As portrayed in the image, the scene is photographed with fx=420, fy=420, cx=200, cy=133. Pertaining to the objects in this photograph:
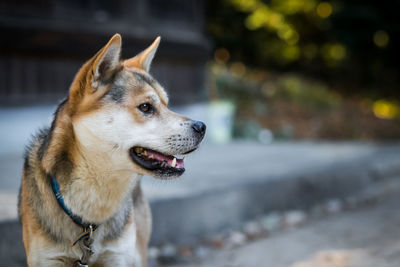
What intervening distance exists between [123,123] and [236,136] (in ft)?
29.9

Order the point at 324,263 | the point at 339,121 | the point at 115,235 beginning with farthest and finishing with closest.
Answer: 1. the point at 339,121
2. the point at 324,263
3. the point at 115,235

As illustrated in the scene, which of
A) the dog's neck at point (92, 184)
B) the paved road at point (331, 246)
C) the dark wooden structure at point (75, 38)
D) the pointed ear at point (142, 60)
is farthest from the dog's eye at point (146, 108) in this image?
the dark wooden structure at point (75, 38)

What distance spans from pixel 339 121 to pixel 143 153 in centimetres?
1077

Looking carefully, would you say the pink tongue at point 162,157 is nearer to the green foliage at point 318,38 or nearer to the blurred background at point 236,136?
the blurred background at point 236,136

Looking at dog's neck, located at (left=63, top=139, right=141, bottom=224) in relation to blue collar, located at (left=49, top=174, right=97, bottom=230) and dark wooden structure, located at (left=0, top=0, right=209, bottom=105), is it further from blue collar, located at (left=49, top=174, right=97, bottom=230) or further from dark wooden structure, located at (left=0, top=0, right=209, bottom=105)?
dark wooden structure, located at (left=0, top=0, right=209, bottom=105)

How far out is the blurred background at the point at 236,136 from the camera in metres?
4.35

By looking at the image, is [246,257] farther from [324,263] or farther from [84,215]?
[84,215]

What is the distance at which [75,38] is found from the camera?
7.61m

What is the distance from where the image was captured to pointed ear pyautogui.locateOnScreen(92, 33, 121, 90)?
237 centimetres

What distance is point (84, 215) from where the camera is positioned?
8.02 ft

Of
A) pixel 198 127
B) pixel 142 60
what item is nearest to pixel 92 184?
pixel 198 127

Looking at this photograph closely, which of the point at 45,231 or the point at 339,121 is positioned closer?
the point at 45,231

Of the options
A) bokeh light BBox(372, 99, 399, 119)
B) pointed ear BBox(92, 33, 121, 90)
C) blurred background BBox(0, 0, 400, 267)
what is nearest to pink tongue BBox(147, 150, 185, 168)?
pointed ear BBox(92, 33, 121, 90)

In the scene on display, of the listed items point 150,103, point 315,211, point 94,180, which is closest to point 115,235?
point 94,180
